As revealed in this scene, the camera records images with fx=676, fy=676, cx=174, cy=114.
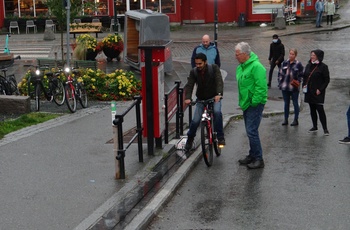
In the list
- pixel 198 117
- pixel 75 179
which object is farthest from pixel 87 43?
pixel 75 179

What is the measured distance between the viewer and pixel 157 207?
789cm

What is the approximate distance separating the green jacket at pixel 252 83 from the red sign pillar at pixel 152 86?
4.04 ft

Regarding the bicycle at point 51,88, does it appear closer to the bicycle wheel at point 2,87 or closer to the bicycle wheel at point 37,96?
the bicycle wheel at point 37,96

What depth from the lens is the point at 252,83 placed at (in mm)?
9773

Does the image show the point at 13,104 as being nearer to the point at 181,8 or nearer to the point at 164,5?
the point at 164,5

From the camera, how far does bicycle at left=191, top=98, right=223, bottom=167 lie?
1001 centimetres

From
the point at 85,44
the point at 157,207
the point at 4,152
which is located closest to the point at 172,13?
the point at 85,44

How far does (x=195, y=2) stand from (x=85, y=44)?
67.5 ft

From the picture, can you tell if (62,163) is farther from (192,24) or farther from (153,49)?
(192,24)

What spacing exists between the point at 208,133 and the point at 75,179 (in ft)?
7.17

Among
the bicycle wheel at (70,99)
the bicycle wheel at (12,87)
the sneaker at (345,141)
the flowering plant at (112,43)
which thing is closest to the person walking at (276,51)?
the flowering plant at (112,43)

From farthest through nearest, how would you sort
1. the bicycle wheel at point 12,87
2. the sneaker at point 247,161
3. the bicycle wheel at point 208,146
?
the bicycle wheel at point 12,87, the sneaker at point 247,161, the bicycle wheel at point 208,146

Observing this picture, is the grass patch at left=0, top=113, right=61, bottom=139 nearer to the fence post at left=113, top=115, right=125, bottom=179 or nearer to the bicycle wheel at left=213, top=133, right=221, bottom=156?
the fence post at left=113, top=115, right=125, bottom=179

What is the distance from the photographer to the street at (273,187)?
25.1 feet
